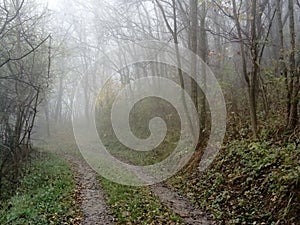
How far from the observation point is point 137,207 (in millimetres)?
9453

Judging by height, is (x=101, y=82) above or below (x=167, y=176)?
above

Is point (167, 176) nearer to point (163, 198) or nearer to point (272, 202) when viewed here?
point (163, 198)

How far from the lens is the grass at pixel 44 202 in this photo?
29.4 ft

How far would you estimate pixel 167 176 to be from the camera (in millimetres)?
13742

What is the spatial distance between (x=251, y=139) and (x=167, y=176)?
349 cm

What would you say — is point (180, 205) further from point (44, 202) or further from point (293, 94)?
point (293, 94)

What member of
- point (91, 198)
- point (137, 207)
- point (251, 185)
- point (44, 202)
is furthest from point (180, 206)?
point (44, 202)

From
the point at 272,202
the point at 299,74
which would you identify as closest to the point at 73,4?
the point at 299,74

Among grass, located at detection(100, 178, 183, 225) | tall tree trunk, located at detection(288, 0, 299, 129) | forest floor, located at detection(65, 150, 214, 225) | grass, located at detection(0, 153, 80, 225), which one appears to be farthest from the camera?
tall tree trunk, located at detection(288, 0, 299, 129)

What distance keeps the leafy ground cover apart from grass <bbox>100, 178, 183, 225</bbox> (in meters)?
0.98

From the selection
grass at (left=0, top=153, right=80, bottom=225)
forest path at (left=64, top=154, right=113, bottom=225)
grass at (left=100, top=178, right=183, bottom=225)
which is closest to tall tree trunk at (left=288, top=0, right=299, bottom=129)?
grass at (left=100, top=178, right=183, bottom=225)

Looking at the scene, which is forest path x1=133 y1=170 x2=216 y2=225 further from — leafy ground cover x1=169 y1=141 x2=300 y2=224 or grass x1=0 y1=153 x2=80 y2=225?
grass x1=0 y1=153 x2=80 y2=225

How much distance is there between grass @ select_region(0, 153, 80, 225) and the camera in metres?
8.97

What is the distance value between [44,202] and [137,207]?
9.07 ft
